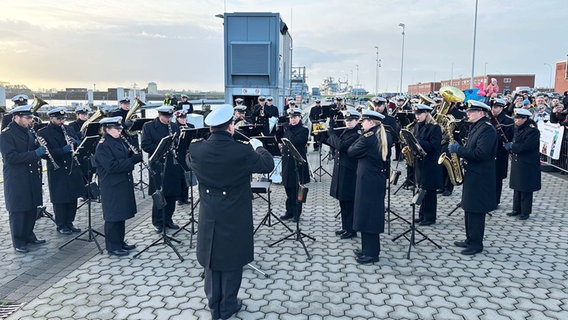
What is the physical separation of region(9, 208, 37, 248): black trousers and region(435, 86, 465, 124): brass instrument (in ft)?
25.1

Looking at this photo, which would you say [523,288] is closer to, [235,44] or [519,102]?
[519,102]

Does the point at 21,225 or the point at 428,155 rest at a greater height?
the point at 428,155

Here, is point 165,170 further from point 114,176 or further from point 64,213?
point 64,213

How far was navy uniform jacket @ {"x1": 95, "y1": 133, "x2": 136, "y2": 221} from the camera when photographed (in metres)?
6.00

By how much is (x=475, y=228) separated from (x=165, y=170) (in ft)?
Result: 17.4

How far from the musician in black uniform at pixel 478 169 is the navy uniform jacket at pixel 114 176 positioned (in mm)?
5059

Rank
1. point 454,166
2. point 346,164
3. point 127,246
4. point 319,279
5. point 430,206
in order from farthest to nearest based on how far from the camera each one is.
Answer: point 430,206, point 454,166, point 346,164, point 127,246, point 319,279

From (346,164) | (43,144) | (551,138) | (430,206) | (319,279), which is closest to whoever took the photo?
(319,279)

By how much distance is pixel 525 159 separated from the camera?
8078 mm

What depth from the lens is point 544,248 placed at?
6645 millimetres

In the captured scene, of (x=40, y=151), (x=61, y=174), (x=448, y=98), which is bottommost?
(x=61, y=174)

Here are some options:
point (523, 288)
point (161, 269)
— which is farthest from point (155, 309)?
point (523, 288)

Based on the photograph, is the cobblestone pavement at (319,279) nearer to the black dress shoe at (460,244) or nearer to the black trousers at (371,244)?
the black dress shoe at (460,244)

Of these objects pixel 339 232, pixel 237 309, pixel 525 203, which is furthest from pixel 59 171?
pixel 525 203
